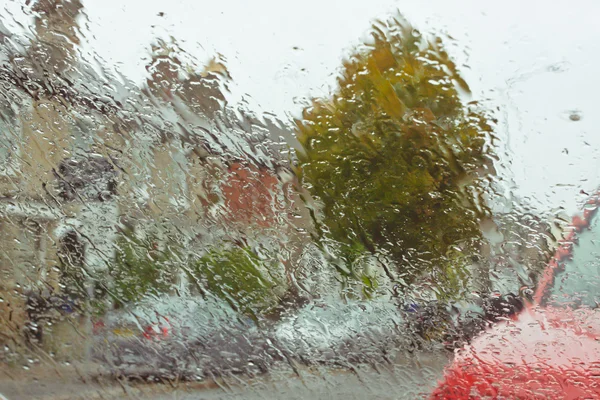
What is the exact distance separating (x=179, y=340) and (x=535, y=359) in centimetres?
98

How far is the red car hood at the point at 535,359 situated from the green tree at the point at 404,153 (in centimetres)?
20

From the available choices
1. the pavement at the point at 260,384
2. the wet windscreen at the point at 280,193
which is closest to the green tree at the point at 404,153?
the wet windscreen at the point at 280,193

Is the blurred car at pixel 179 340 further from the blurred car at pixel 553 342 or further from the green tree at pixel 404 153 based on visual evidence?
the blurred car at pixel 553 342

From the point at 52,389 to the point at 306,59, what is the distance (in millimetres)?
1215

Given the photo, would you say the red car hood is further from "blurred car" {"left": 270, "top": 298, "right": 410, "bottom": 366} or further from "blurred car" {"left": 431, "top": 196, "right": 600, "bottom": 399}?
"blurred car" {"left": 270, "top": 298, "right": 410, "bottom": 366}

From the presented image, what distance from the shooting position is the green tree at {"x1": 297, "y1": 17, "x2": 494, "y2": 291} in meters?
1.29

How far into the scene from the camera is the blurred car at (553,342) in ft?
4.14

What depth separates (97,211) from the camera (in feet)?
5.14

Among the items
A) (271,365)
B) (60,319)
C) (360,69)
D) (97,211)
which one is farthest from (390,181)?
(60,319)

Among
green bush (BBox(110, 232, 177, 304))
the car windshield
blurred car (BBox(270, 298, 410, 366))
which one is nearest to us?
the car windshield

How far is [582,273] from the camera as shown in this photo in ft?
4.14

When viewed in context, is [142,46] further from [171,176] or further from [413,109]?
[413,109]

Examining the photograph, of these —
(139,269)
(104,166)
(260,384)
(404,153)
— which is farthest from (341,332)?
(104,166)

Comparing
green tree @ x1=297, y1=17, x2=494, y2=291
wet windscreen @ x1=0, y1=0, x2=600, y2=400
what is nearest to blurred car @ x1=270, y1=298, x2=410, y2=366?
wet windscreen @ x1=0, y1=0, x2=600, y2=400
